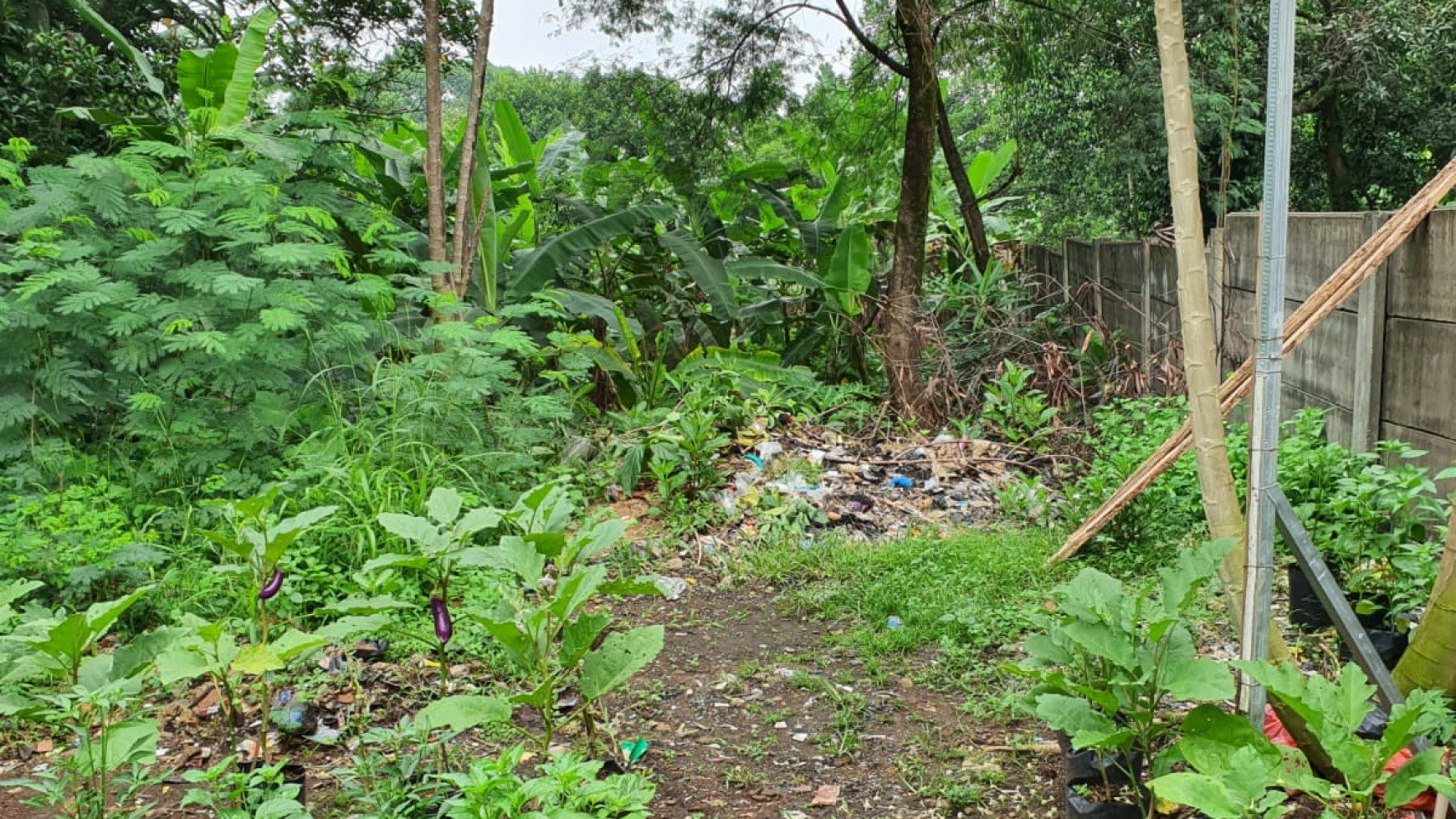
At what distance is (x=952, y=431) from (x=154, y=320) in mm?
4711

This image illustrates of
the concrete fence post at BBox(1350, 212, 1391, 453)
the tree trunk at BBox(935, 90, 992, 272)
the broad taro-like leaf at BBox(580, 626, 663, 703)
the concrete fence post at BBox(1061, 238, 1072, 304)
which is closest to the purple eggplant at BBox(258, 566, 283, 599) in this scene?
the broad taro-like leaf at BBox(580, 626, 663, 703)

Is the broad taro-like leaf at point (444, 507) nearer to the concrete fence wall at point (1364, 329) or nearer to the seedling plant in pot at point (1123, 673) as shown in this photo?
the seedling plant in pot at point (1123, 673)

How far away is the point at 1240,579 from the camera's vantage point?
2539 mm

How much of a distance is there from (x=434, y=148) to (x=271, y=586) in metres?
4.07

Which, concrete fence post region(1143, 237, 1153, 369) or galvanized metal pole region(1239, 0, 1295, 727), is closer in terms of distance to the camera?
galvanized metal pole region(1239, 0, 1295, 727)

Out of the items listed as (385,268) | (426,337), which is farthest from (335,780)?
(385,268)

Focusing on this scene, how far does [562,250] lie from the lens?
728 cm

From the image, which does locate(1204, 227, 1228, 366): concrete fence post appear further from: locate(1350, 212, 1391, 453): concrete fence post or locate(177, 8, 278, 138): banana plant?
locate(177, 8, 278, 138): banana plant

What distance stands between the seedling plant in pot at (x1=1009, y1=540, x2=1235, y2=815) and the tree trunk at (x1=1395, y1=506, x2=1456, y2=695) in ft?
1.99

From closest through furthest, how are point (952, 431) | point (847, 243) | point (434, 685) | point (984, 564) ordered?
1. point (434, 685)
2. point (984, 564)
3. point (952, 431)
4. point (847, 243)

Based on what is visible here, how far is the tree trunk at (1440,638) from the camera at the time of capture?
8.02ft

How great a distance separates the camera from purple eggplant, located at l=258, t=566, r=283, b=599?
2651 millimetres

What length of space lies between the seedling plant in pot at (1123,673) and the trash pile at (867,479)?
2.57 meters

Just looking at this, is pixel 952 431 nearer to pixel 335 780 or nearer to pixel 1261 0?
pixel 1261 0
